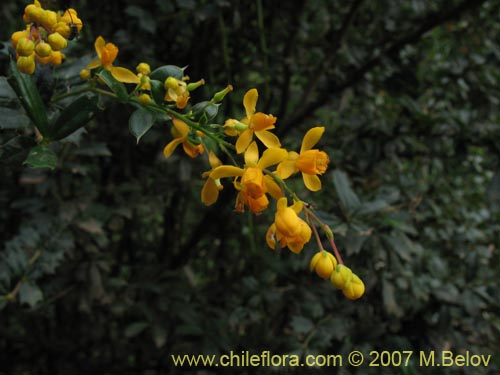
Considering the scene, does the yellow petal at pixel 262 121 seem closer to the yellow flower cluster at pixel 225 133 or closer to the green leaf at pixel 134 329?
the yellow flower cluster at pixel 225 133

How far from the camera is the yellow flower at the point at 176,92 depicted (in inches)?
29.0

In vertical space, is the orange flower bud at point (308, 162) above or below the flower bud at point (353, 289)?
above

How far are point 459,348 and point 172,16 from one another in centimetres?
137

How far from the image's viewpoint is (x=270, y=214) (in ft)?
5.79

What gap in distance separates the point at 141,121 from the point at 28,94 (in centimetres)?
19

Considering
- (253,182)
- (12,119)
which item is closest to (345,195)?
(253,182)

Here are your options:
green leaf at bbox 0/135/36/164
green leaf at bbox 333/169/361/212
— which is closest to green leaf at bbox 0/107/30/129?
green leaf at bbox 0/135/36/164

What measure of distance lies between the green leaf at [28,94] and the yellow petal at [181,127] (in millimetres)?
207

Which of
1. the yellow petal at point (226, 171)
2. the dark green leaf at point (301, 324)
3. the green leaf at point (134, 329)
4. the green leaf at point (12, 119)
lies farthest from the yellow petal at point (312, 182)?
the green leaf at point (134, 329)

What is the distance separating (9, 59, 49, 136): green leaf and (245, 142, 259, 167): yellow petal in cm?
33

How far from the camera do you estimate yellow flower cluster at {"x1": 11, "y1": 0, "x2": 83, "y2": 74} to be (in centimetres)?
71

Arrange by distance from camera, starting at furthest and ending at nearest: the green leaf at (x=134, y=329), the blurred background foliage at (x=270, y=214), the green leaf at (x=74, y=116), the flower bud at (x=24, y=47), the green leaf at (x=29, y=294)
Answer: the green leaf at (x=134, y=329) → the blurred background foliage at (x=270, y=214) → the green leaf at (x=29, y=294) → the green leaf at (x=74, y=116) → the flower bud at (x=24, y=47)

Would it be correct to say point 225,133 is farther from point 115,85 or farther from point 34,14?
point 34,14

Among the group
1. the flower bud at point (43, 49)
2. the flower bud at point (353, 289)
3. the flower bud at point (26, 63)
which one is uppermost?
the flower bud at point (43, 49)
